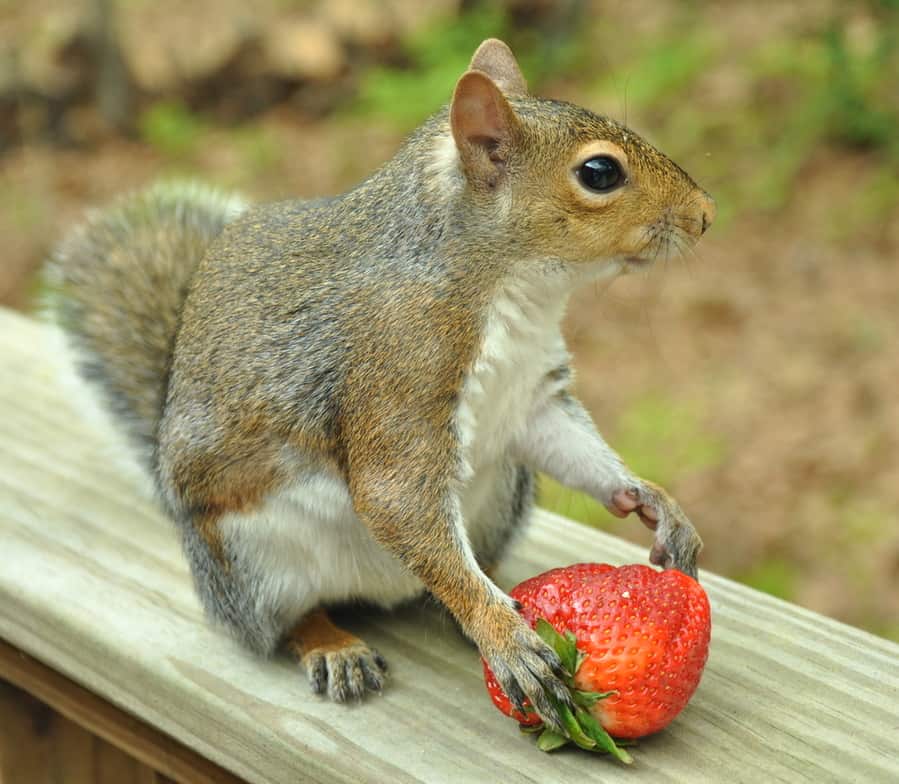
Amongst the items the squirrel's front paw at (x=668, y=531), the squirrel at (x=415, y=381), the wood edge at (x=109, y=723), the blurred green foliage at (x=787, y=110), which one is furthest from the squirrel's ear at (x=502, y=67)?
the blurred green foliage at (x=787, y=110)

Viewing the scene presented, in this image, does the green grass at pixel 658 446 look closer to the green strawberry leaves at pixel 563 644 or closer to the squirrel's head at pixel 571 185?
the squirrel's head at pixel 571 185

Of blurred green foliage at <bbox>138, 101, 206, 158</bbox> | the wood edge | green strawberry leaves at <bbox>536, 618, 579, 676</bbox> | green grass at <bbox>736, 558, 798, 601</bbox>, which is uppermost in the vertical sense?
green strawberry leaves at <bbox>536, 618, 579, 676</bbox>

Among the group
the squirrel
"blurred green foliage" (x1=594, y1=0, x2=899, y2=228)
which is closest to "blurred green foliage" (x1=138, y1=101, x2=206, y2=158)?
"blurred green foliage" (x1=594, y1=0, x2=899, y2=228)

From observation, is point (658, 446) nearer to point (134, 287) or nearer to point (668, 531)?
point (134, 287)

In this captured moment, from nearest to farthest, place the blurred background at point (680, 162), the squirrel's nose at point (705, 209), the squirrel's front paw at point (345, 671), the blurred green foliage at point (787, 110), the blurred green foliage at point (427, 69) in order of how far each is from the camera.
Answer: the squirrel's front paw at point (345, 671)
the squirrel's nose at point (705, 209)
the blurred background at point (680, 162)
the blurred green foliage at point (787, 110)
the blurred green foliage at point (427, 69)

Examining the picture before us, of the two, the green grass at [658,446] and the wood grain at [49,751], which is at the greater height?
the wood grain at [49,751]

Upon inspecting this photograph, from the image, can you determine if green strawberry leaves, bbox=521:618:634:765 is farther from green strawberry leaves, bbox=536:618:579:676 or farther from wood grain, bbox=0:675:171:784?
wood grain, bbox=0:675:171:784
